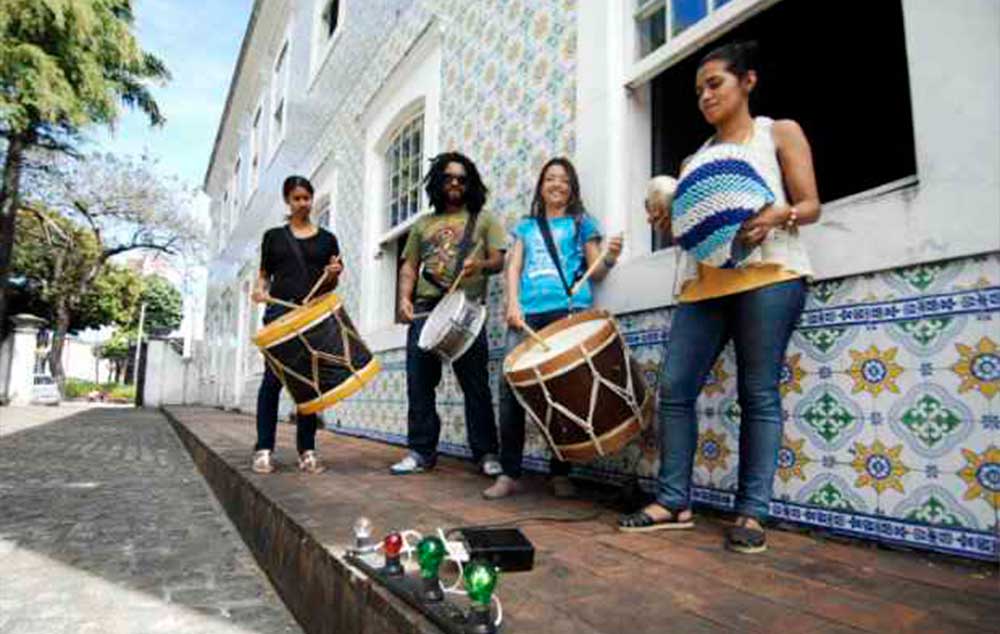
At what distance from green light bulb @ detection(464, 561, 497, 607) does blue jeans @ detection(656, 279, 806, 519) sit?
1061 mm

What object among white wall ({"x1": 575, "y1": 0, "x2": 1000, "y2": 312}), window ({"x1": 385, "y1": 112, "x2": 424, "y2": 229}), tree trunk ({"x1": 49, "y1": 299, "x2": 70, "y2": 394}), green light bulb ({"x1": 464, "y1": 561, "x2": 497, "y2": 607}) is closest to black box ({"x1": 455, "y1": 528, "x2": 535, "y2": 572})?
green light bulb ({"x1": 464, "y1": 561, "x2": 497, "y2": 607})

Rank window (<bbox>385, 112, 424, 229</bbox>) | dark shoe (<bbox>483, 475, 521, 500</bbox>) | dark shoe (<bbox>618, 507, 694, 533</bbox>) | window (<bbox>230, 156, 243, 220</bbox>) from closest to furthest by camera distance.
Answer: dark shoe (<bbox>618, 507, 694, 533</bbox>) → dark shoe (<bbox>483, 475, 521, 500</bbox>) → window (<bbox>385, 112, 424, 229</bbox>) → window (<bbox>230, 156, 243, 220</bbox>)

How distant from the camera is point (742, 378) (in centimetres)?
200

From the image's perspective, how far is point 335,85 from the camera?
7.61 metres

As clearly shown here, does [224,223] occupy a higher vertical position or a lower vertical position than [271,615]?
higher

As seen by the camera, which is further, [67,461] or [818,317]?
[67,461]

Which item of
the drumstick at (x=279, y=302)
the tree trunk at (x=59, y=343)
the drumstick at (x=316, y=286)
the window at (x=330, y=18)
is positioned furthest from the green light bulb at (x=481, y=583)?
the tree trunk at (x=59, y=343)

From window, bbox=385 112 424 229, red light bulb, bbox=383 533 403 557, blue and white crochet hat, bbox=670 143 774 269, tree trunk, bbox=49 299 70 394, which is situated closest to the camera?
red light bulb, bbox=383 533 403 557

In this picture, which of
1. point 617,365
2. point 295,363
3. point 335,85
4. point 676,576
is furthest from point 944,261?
point 335,85

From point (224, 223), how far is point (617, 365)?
17.4m

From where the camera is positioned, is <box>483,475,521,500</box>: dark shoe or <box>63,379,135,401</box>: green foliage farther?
<box>63,379,135,401</box>: green foliage

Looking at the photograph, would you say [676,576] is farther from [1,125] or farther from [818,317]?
[1,125]

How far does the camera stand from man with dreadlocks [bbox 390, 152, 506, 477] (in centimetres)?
329

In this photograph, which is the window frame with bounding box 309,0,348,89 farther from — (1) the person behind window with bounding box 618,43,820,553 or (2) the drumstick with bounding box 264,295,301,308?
(1) the person behind window with bounding box 618,43,820,553
